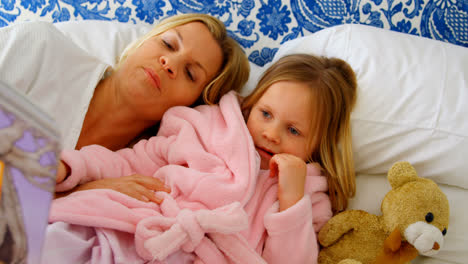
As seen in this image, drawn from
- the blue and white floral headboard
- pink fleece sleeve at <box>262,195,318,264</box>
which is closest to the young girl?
pink fleece sleeve at <box>262,195,318,264</box>

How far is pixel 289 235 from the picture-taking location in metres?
0.91

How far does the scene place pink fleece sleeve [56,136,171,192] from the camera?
89 cm

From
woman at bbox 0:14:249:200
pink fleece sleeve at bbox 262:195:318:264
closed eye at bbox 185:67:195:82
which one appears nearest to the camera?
pink fleece sleeve at bbox 262:195:318:264

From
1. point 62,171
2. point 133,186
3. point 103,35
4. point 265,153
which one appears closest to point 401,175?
point 265,153

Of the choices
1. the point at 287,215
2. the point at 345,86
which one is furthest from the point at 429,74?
the point at 287,215

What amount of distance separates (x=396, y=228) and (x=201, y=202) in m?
0.47

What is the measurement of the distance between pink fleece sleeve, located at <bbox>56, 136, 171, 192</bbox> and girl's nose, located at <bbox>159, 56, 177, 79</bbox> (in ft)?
0.63

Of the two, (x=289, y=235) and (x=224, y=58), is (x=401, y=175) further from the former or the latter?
(x=224, y=58)

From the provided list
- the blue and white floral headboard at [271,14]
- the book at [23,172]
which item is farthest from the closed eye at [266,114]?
the book at [23,172]

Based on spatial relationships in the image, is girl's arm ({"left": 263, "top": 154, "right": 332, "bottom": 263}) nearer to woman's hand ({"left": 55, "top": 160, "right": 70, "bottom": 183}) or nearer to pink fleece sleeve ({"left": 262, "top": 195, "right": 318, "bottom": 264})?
pink fleece sleeve ({"left": 262, "top": 195, "right": 318, "bottom": 264})

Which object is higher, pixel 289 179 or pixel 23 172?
pixel 23 172

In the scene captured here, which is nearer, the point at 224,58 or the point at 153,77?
the point at 153,77

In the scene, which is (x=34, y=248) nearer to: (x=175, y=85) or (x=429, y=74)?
(x=175, y=85)

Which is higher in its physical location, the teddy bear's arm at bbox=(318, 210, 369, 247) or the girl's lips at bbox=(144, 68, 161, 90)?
the girl's lips at bbox=(144, 68, 161, 90)
